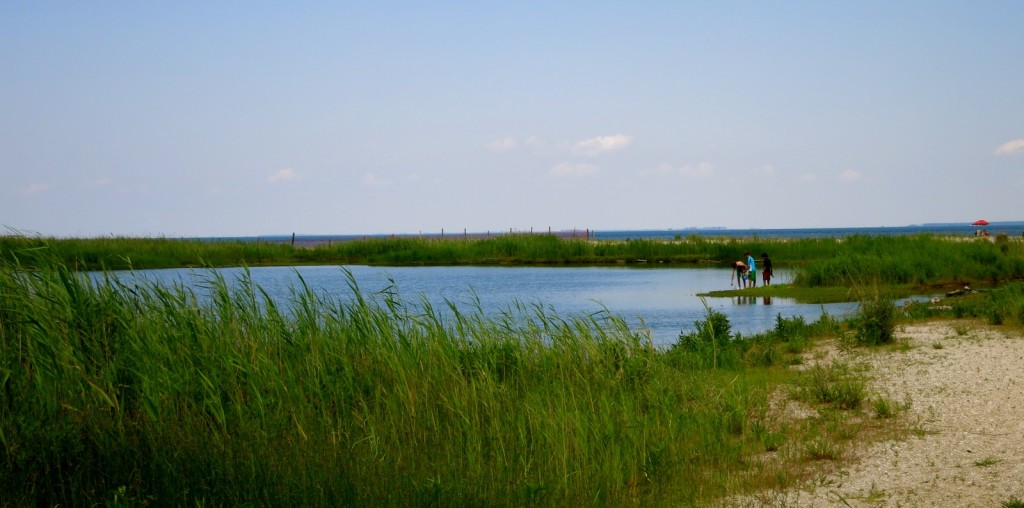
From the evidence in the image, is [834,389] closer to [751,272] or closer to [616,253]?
[751,272]

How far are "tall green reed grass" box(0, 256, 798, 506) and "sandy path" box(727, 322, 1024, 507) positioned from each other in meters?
1.09

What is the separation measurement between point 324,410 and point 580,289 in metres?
27.3

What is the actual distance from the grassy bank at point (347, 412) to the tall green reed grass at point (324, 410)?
0.08 ft

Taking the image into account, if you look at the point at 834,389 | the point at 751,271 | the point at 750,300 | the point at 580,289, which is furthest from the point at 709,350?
the point at 580,289

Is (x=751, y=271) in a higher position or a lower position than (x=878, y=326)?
higher

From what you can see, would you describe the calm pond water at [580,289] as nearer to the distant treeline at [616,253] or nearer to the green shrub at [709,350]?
the green shrub at [709,350]

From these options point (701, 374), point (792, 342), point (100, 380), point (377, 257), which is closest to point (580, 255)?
point (377, 257)

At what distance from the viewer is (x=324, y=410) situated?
28.4ft

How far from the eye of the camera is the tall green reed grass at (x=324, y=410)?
23.5 feet

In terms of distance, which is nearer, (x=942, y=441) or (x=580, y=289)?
(x=942, y=441)

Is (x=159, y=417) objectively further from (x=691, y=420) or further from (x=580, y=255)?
(x=580, y=255)

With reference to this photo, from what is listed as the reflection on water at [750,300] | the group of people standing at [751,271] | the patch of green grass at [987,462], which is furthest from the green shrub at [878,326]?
the group of people standing at [751,271]

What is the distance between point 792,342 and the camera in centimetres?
1583

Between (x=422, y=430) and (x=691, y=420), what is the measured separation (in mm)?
2942
